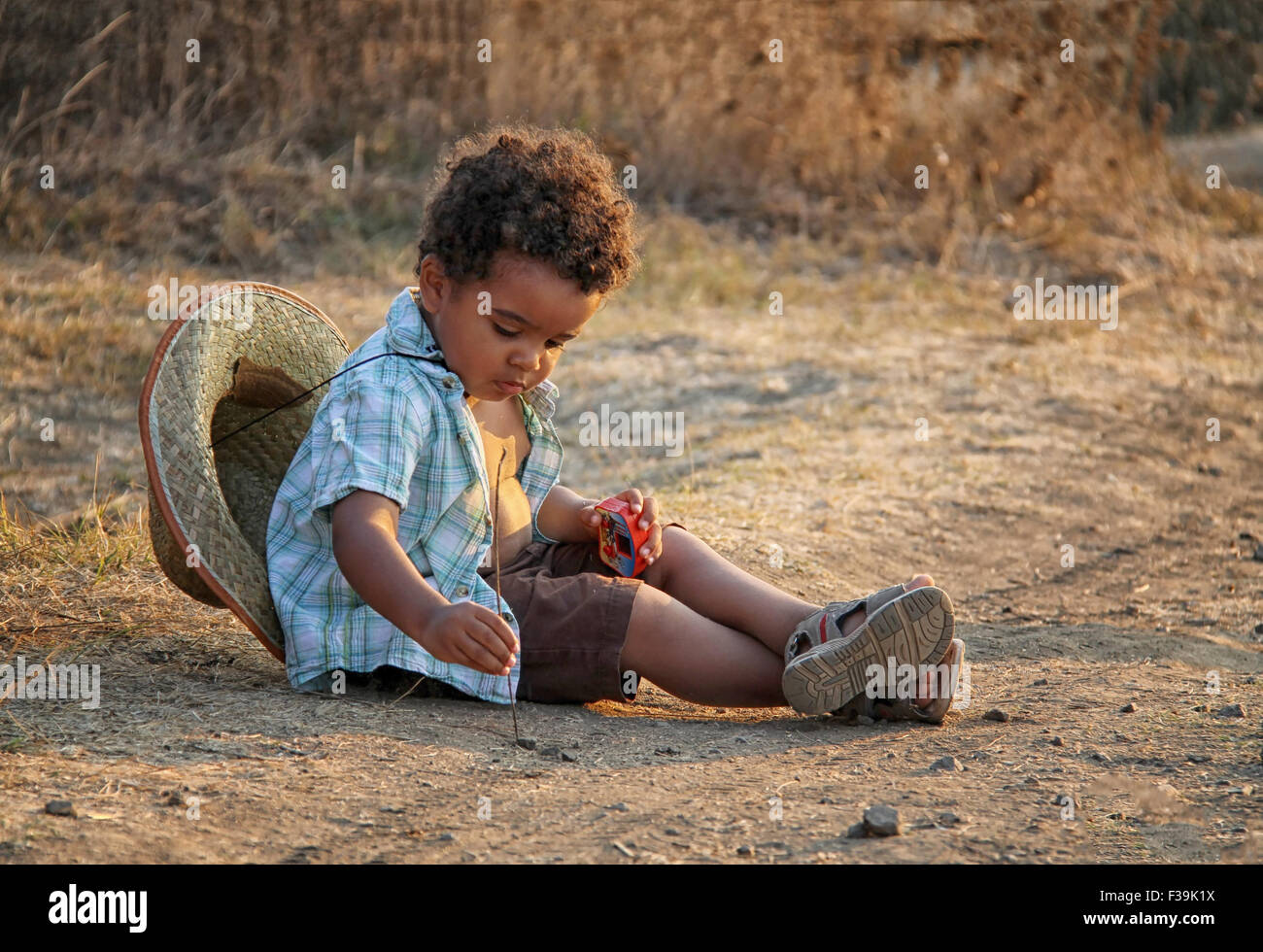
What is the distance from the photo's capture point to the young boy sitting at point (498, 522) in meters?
2.75

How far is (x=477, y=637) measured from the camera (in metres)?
2.42

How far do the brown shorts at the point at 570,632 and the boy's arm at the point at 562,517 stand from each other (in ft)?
0.85

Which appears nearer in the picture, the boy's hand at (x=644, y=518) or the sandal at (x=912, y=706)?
the sandal at (x=912, y=706)

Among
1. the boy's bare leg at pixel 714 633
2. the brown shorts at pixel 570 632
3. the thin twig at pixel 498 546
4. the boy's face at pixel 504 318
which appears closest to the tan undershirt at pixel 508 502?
the thin twig at pixel 498 546

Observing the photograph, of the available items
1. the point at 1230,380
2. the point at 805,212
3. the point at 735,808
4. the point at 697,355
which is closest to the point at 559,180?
the point at 735,808

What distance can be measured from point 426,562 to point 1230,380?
18.8 ft

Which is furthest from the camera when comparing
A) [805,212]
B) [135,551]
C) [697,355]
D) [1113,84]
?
[1113,84]

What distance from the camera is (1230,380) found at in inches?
282

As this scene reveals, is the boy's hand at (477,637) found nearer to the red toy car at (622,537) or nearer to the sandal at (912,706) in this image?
the red toy car at (622,537)

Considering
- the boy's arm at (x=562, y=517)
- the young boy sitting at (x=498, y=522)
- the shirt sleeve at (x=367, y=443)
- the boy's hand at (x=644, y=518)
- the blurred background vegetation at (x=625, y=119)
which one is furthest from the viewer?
the blurred background vegetation at (x=625, y=119)

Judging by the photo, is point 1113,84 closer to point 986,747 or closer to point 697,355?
point 697,355

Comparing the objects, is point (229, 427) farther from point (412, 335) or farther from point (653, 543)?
point (653, 543)

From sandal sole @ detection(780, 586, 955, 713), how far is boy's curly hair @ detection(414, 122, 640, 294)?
91cm

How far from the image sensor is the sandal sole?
2748 millimetres
